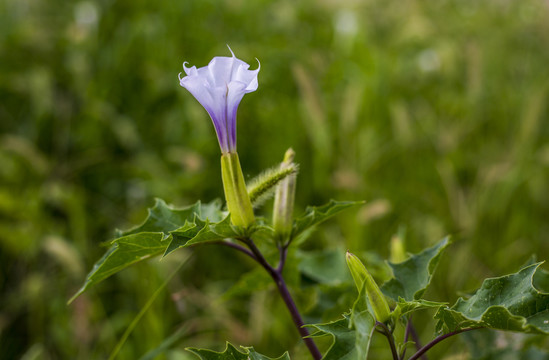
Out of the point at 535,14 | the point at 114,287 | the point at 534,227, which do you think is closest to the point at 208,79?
the point at 114,287

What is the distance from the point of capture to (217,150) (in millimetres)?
2016

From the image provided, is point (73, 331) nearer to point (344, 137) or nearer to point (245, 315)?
point (245, 315)

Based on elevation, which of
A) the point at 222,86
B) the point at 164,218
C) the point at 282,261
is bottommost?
the point at 282,261

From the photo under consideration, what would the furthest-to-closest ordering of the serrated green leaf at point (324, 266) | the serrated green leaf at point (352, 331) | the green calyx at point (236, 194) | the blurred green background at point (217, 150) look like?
the blurred green background at point (217, 150) < the serrated green leaf at point (324, 266) < the green calyx at point (236, 194) < the serrated green leaf at point (352, 331)

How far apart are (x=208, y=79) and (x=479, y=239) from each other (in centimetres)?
147

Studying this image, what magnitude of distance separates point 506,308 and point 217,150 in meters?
1.58

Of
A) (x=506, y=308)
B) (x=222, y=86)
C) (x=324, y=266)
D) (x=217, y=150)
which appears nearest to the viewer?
(x=506, y=308)

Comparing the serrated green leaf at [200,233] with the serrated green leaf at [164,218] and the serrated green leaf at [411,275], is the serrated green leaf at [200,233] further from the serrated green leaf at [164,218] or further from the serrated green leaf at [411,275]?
the serrated green leaf at [411,275]

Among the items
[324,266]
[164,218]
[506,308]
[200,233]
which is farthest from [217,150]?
[506,308]

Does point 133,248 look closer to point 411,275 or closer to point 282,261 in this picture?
point 282,261

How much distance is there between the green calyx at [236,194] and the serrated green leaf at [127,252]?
0.29 ft

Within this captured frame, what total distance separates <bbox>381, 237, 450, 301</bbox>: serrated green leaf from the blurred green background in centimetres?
24

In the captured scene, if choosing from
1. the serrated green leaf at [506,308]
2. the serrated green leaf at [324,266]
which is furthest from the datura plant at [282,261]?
the serrated green leaf at [324,266]

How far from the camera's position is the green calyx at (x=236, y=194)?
65cm
